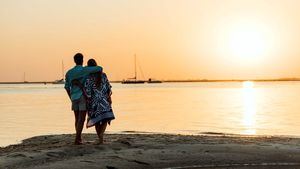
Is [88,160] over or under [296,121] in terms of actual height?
over

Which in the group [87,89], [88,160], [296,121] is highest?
[87,89]

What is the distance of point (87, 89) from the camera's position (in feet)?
37.9

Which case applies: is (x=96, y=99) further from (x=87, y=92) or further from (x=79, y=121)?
(x=79, y=121)

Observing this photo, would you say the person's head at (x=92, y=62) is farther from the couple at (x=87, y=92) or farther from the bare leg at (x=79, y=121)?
the bare leg at (x=79, y=121)

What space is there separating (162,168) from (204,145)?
2385 millimetres

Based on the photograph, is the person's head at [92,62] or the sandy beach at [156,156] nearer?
the sandy beach at [156,156]

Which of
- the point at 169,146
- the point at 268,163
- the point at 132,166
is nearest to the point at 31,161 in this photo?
the point at 132,166

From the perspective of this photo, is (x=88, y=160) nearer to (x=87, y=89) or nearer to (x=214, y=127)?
(x=87, y=89)

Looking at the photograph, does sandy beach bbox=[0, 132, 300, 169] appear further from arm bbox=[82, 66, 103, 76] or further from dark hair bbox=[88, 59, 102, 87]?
arm bbox=[82, 66, 103, 76]

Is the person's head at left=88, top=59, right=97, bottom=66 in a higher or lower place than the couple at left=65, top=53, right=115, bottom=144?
higher

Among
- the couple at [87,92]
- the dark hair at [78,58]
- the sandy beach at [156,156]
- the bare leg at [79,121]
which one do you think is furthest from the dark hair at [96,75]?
the sandy beach at [156,156]

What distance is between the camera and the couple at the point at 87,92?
11523 millimetres

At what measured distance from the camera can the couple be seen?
11.5 metres

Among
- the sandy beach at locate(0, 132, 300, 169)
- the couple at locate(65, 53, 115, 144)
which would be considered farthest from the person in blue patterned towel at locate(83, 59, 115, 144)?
the sandy beach at locate(0, 132, 300, 169)
